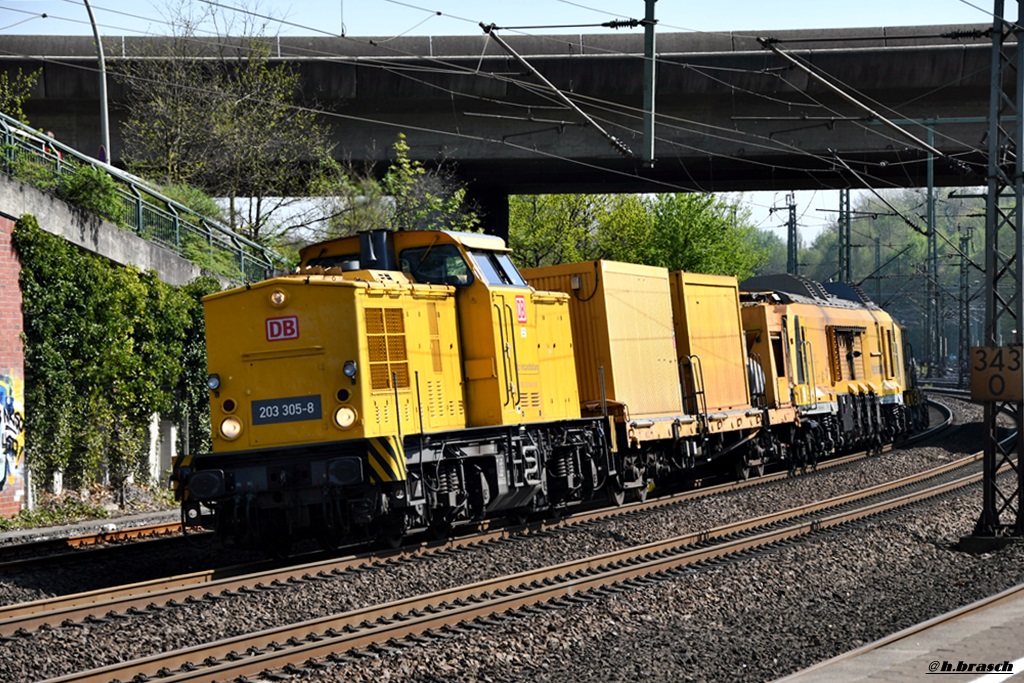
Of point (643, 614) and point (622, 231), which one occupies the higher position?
point (622, 231)

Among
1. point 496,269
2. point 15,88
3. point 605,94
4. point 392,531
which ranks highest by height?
point 15,88

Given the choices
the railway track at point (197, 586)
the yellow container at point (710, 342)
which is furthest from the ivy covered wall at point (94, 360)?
the yellow container at point (710, 342)

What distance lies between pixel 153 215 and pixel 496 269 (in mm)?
11361

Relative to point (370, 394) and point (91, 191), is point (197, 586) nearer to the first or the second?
point (370, 394)

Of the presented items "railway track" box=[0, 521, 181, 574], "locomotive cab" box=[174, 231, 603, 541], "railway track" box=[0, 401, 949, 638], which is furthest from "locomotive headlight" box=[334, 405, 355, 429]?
"railway track" box=[0, 521, 181, 574]

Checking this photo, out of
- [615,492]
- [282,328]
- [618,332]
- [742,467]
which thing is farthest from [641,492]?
[282,328]

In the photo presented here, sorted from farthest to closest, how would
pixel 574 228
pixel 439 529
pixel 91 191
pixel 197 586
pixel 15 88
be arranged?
pixel 574 228, pixel 15 88, pixel 91 191, pixel 439 529, pixel 197 586

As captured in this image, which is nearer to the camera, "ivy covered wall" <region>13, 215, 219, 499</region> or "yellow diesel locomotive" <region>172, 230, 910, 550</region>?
"yellow diesel locomotive" <region>172, 230, 910, 550</region>

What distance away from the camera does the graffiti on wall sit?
57.1 ft

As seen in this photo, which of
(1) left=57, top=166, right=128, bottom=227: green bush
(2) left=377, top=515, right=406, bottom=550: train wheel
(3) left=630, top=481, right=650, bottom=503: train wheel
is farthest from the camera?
(1) left=57, top=166, right=128, bottom=227: green bush

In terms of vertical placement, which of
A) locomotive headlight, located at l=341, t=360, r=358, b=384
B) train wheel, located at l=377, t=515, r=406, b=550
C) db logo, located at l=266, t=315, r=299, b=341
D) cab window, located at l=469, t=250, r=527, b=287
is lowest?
train wheel, located at l=377, t=515, r=406, b=550

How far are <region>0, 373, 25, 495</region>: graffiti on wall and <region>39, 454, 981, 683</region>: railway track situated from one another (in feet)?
25.2

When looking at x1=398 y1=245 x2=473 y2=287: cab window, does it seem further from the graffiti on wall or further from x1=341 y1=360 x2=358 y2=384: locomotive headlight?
the graffiti on wall

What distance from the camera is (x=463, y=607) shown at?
10117mm
